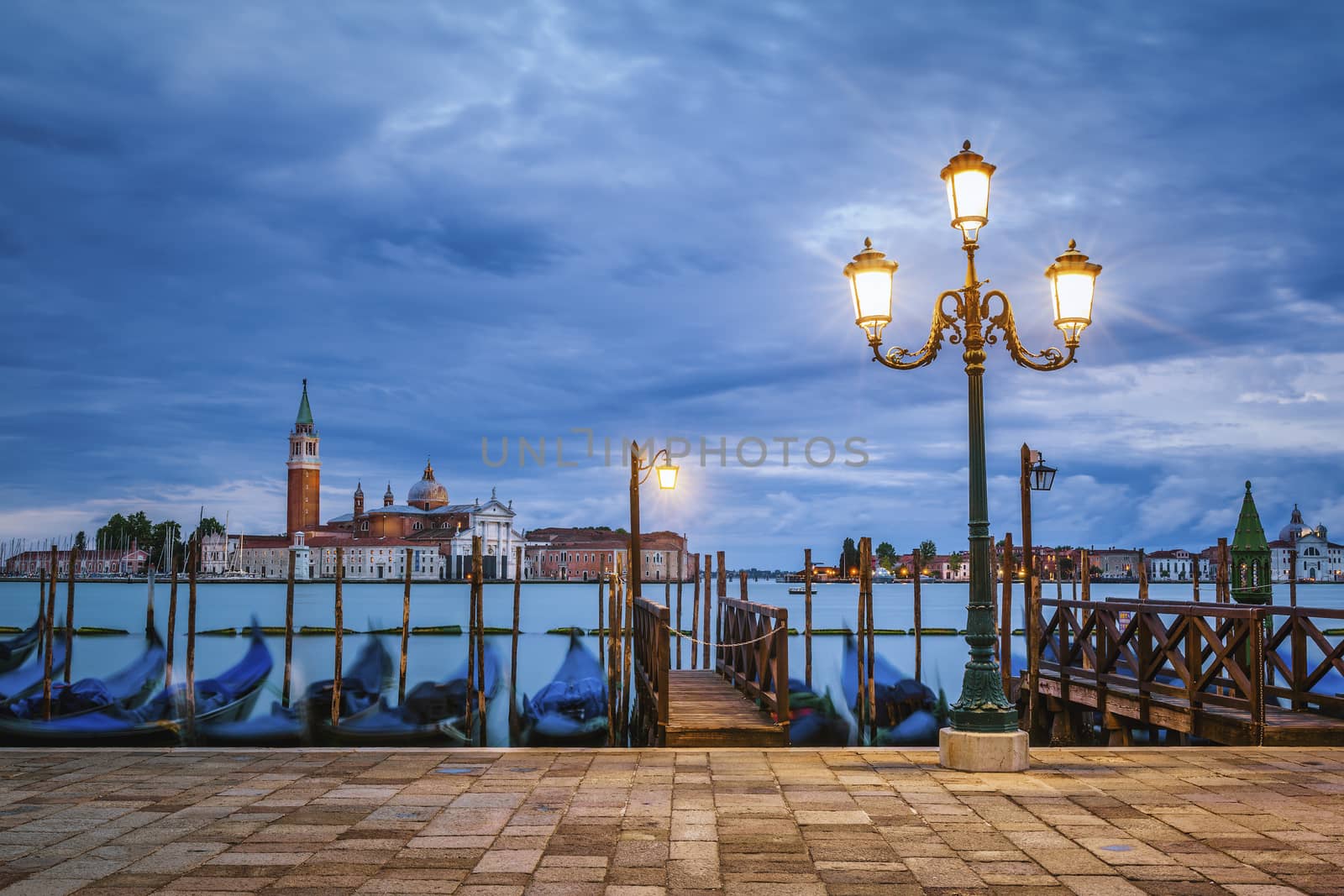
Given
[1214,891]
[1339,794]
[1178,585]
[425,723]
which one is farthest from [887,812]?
[1178,585]

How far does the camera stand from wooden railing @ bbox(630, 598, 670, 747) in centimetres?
1057

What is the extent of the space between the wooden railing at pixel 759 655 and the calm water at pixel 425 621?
6.98 meters

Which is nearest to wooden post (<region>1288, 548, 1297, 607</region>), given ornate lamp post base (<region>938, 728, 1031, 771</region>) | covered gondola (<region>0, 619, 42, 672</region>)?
ornate lamp post base (<region>938, 728, 1031, 771</region>)

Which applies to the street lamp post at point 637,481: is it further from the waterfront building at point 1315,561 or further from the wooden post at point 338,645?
the waterfront building at point 1315,561

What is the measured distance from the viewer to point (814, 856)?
205 inches

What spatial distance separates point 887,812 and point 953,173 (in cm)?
434

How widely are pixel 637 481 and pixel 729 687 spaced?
12.3ft

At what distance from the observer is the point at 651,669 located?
14.4 m

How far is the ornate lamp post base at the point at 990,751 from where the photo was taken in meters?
7.53

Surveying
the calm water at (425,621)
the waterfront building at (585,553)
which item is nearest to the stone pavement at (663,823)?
the calm water at (425,621)

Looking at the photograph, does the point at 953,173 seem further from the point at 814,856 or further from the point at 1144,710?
the point at 1144,710

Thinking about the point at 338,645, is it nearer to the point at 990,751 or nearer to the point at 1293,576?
the point at 990,751

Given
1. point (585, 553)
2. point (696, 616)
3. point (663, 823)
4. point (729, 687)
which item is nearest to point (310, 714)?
point (696, 616)

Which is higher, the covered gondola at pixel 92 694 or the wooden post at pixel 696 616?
the wooden post at pixel 696 616
